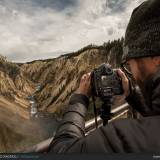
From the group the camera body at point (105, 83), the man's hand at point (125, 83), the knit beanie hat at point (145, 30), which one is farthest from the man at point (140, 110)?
the man's hand at point (125, 83)

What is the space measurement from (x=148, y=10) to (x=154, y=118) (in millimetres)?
511

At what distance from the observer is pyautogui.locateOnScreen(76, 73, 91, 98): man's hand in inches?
95.0

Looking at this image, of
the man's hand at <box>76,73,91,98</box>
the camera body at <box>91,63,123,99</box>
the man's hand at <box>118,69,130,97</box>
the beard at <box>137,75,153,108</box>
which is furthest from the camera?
the man's hand at <box>118,69,130,97</box>

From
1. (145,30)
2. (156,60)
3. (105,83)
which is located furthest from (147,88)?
(105,83)

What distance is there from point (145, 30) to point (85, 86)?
0.59 meters

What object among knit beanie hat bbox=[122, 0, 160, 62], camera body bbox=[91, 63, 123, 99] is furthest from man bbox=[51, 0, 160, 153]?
camera body bbox=[91, 63, 123, 99]

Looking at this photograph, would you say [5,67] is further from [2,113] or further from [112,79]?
[112,79]

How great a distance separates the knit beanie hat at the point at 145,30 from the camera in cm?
198

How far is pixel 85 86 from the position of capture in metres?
2.47

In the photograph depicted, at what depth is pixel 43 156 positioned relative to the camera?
6.71 feet

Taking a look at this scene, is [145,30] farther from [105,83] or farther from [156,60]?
[105,83]

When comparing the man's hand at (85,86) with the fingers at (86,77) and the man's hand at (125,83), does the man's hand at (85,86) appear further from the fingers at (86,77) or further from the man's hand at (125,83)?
the man's hand at (125,83)

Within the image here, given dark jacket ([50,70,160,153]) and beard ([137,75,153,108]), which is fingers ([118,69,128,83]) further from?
dark jacket ([50,70,160,153])

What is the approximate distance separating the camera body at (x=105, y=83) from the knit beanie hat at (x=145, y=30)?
1.56 feet
